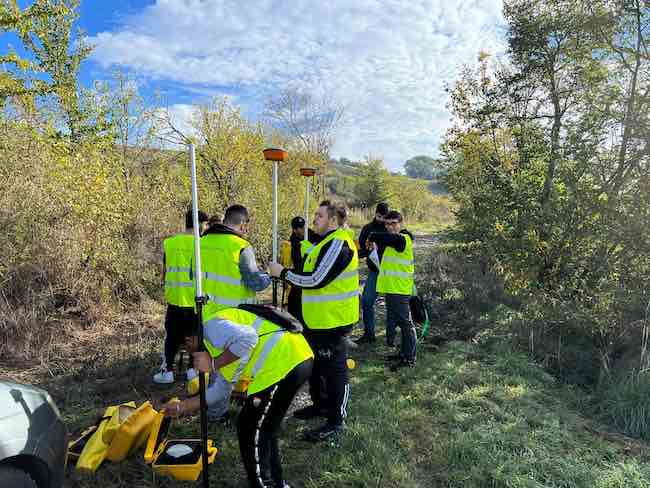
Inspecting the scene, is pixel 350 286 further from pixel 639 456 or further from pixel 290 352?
pixel 639 456

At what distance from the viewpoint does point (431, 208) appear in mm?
36219

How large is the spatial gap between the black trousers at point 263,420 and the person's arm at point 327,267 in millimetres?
912

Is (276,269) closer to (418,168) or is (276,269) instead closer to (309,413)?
(309,413)

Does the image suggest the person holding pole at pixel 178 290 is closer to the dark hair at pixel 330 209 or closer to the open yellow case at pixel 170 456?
the open yellow case at pixel 170 456

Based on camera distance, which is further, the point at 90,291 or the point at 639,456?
the point at 90,291

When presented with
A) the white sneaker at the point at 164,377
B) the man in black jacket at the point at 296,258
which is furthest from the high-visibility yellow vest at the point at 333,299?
the white sneaker at the point at 164,377

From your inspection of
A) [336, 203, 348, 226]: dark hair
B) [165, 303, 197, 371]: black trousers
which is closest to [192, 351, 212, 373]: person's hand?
[336, 203, 348, 226]: dark hair

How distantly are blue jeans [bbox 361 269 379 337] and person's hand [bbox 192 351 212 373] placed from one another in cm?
413

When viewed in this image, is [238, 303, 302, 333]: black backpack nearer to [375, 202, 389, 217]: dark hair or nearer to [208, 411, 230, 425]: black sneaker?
[208, 411, 230, 425]: black sneaker

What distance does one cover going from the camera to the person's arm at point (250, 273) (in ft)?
12.6

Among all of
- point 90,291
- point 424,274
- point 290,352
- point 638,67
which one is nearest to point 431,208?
point 424,274

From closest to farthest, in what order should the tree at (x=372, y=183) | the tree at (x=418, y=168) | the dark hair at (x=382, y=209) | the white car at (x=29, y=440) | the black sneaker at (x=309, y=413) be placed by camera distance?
1. the white car at (x=29, y=440)
2. the black sneaker at (x=309, y=413)
3. the dark hair at (x=382, y=209)
4. the tree at (x=372, y=183)
5. the tree at (x=418, y=168)

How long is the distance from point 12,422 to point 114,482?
4.02ft

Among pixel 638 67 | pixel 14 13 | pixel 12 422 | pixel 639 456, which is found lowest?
pixel 639 456
